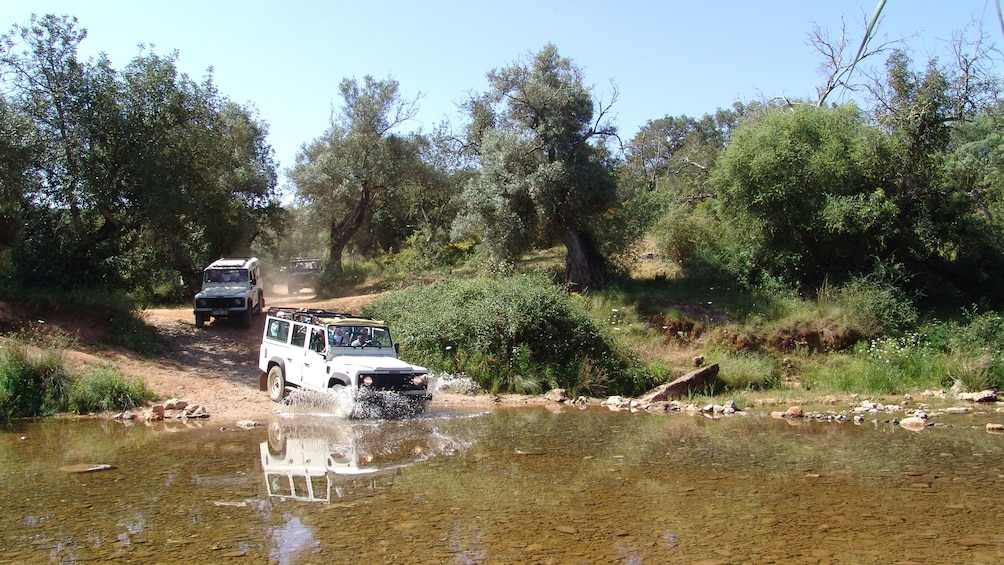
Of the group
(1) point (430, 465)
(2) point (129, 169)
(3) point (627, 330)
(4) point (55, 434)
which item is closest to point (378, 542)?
(1) point (430, 465)

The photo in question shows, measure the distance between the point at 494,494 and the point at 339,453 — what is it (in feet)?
11.0

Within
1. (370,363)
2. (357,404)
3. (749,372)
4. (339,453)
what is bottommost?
(749,372)

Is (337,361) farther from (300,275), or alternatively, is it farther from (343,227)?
(300,275)

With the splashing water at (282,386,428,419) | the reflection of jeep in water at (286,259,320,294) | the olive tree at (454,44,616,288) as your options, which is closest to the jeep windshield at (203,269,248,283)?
the olive tree at (454,44,616,288)

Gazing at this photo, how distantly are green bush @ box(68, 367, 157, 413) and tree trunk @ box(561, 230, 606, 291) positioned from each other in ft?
49.9

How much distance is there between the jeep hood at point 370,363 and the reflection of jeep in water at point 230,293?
432 inches

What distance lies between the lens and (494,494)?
9.05 metres

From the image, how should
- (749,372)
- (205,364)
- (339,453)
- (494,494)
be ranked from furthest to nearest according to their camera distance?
(205,364) < (749,372) < (339,453) < (494,494)

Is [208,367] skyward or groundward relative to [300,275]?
groundward

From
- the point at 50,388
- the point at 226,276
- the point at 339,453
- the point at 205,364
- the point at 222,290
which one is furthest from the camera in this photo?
the point at 226,276

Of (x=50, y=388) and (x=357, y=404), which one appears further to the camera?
(x=50, y=388)

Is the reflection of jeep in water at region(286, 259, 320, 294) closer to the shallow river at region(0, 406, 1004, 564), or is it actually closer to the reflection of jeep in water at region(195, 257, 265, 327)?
the reflection of jeep in water at region(195, 257, 265, 327)

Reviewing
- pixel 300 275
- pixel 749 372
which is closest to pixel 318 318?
pixel 749 372

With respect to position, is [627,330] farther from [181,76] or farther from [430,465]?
[181,76]
